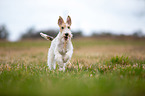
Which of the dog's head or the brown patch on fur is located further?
the brown patch on fur

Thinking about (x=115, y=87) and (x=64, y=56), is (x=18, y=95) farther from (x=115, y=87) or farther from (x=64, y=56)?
(x=64, y=56)

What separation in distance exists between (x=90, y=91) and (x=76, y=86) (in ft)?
Answer: 1.20

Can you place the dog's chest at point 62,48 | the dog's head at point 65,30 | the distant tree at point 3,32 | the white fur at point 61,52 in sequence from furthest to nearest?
the distant tree at point 3,32
the dog's chest at point 62,48
the white fur at point 61,52
the dog's head at point 65,30

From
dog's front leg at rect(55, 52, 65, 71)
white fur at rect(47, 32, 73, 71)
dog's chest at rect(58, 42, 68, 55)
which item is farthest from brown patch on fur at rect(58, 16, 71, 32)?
dog's front leg at rect(55, 52, 65, 71)

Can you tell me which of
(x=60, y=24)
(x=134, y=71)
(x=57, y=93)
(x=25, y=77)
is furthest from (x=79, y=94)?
(x=60, y=24)

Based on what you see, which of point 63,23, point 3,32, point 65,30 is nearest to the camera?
point 65,30

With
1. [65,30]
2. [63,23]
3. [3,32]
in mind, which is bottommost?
[65,30]

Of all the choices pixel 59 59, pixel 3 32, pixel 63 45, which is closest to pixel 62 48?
pixel 63 45

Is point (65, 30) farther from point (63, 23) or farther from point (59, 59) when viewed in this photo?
point (59, 59)

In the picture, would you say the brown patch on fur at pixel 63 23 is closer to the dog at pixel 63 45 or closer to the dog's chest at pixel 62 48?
the dog at pixel 63 45

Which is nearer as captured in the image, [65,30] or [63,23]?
[65,30]

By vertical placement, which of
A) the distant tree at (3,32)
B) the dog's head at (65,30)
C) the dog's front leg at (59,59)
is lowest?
the dog's front leg at (59,59)

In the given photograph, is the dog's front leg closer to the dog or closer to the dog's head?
the dog

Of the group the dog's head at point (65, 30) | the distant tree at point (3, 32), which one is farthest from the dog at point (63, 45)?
the distant tree at point (3, 32)
